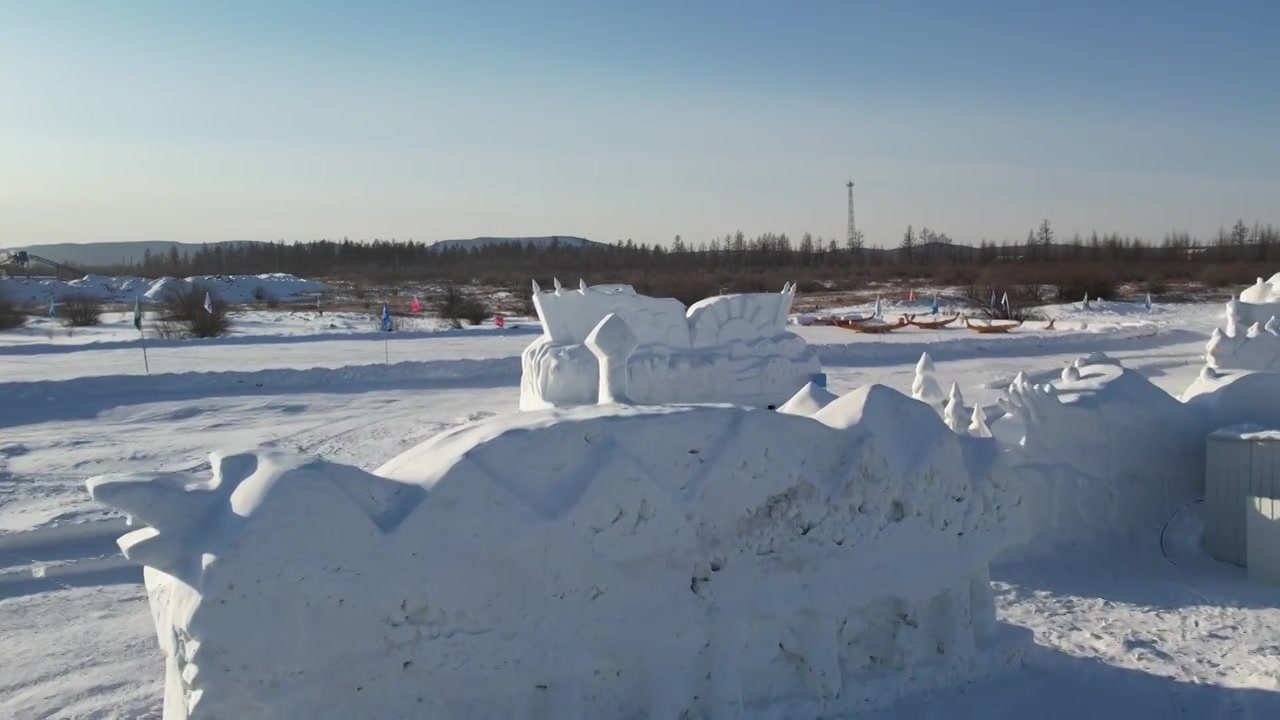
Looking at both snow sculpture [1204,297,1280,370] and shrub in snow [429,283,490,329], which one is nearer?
snow sculpture [1204,297,1280,370]

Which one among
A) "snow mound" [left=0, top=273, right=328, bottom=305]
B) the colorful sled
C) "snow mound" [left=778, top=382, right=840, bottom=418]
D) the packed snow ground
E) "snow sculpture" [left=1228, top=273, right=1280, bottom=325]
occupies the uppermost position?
"snow mound" [left=0, top=273, right=328, bottom=305]

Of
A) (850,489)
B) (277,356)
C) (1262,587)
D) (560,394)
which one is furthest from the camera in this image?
(277,356)

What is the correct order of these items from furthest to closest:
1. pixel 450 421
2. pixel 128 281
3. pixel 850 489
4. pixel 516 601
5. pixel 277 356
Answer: pixel 128 281 < pixel 277 356 < pixel 450 421 < pixel 850 489 < pixel 516 601

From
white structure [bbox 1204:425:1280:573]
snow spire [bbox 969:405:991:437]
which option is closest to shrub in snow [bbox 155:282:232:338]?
snow spire [bbox 969:405:991:437]

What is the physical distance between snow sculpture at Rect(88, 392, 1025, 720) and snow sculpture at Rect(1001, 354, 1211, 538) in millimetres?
2403

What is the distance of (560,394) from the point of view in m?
9.75

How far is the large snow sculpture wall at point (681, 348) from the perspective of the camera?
10219mm

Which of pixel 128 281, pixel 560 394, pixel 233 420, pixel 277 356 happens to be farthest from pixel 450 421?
pixel 128 281

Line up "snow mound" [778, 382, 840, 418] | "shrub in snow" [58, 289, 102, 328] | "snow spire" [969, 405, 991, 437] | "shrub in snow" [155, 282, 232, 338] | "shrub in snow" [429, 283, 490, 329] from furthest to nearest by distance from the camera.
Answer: "shrub in snow" [429, 283, 490, 329], "shrub in snow" [58, 289, 102, 328], "shrub in snow" [155, 282, 232, 338], "snow spire" [969, 405, 991, 437], "snow mound" [778, 382, 840, 418]

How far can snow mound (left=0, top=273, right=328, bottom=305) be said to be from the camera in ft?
142

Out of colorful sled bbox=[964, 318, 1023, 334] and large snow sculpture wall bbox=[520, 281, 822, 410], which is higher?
large snow sculpture wall bbox=[520, 281, 822, 410]

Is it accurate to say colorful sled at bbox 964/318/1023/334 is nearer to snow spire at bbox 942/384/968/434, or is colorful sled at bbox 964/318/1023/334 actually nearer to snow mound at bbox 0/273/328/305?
snow spire at bbox 942/384/968/434

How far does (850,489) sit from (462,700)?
198cm

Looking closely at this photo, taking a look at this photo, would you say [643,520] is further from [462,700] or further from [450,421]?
[450,421]
